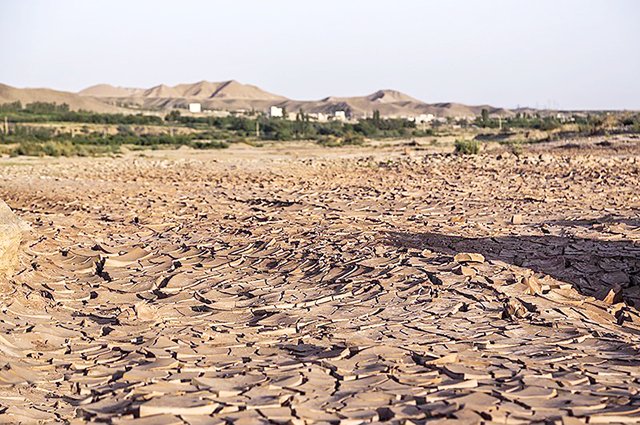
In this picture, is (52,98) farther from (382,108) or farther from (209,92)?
(209,92)

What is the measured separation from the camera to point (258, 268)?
309 inches

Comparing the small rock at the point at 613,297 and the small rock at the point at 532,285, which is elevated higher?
the small rock at the point at 532,285

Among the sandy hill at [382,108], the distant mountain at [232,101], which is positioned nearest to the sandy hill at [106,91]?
the distant mountain at [232,101]

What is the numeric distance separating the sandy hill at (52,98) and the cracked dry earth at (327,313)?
88.4 meters

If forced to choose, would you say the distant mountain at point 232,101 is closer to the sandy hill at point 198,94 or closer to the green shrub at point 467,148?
the sandy hill at point 198,94

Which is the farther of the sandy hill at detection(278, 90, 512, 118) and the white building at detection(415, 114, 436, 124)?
the sandy hill at detection(278, 90, 512, 118)

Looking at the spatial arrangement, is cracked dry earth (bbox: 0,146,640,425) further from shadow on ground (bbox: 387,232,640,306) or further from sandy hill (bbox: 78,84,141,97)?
sandy hill (bbox: 78,84,141,97)

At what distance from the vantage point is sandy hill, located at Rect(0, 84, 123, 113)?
97188 millimetres

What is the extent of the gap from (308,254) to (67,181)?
36.1 ft

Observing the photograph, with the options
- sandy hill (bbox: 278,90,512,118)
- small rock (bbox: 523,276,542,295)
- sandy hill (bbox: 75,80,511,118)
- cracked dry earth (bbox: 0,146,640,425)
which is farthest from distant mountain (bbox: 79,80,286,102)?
small rock (bbox: 523,276,542,295)

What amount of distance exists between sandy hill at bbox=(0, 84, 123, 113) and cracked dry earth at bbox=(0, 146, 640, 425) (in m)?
88.4

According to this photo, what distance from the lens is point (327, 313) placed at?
6.04 meters

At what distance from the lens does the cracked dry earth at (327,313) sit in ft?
12.9

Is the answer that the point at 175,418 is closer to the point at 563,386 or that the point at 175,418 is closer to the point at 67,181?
the point at 563,386
